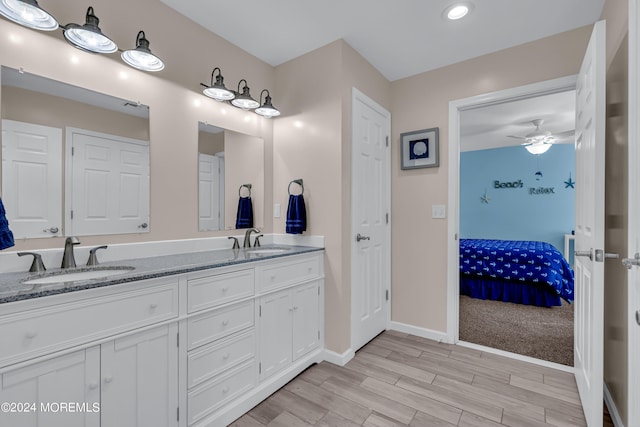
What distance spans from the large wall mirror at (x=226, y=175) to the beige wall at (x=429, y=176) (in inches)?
51.8

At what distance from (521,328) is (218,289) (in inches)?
113

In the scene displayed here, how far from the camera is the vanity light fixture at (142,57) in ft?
5.37

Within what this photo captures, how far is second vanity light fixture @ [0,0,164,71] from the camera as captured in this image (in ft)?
4.19

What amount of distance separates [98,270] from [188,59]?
145cm

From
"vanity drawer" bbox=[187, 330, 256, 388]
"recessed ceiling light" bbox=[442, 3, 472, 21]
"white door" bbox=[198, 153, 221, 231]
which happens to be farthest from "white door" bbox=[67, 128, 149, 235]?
"recessed ceiling light" bbox=[442, 3, 472, 21]

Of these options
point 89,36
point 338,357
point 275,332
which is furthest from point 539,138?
point 89,36

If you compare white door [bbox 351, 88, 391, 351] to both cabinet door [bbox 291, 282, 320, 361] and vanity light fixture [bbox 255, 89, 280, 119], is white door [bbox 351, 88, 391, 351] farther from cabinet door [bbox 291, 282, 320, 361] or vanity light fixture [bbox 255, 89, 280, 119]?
vanity light fixture [bbox 255, 89, 280, 119]

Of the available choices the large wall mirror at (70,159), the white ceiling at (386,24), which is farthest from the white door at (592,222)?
the large wall mirror at (70,159)

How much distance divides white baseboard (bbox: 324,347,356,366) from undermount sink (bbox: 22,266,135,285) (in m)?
1.53

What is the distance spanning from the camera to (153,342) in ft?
4.47

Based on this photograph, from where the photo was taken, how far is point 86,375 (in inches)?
46.1

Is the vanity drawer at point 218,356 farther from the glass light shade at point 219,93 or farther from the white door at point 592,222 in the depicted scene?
the white door at point 592,222

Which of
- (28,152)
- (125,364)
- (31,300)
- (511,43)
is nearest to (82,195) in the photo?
(28,152)
